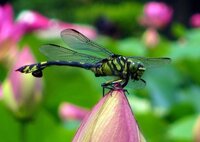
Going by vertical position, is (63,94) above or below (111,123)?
above

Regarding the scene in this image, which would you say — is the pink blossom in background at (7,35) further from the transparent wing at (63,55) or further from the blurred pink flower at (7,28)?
the transparent wing at (63,55)

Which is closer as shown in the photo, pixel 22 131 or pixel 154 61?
pixel 154 61

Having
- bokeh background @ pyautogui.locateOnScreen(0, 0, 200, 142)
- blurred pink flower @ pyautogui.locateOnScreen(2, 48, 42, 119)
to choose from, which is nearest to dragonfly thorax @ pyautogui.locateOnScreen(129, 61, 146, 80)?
bokeh background @ pyautogui.locateOnScreen(0, 0, 200, 142)

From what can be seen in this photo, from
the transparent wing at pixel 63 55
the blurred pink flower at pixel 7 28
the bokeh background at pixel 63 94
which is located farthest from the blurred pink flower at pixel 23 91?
the transparent wing at pixel 63 55

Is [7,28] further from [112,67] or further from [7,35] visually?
[112,67]

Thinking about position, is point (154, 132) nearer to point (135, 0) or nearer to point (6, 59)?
point (6, 59)

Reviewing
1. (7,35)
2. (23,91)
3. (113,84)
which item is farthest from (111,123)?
(7,35)
